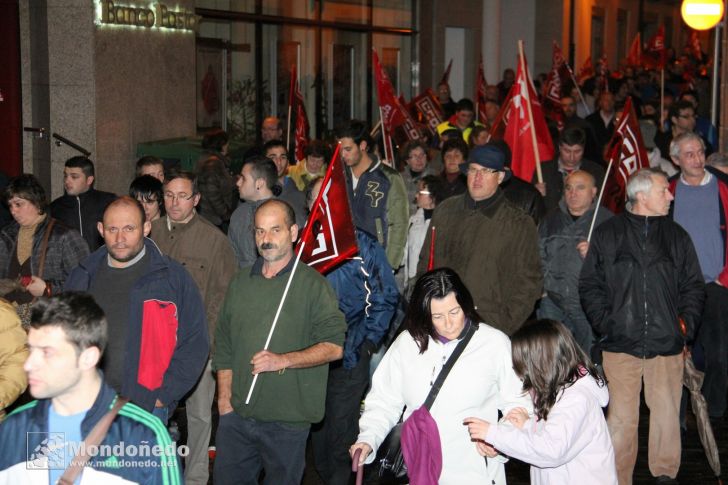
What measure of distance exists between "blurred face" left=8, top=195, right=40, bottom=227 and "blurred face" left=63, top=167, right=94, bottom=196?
1590mm

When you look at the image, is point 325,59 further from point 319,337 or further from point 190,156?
point 319,337

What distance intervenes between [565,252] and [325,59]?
14.0m

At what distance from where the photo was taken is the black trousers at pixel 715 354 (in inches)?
382

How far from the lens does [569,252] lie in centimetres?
914

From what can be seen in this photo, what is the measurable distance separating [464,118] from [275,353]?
11245mm

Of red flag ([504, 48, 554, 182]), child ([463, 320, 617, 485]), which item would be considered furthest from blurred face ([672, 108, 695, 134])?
child ([463, 320, 617, 485])

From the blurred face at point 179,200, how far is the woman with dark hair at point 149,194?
21.9 inches

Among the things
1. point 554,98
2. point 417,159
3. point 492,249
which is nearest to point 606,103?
point 554,98

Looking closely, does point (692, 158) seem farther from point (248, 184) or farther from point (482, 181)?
point (248, 184)

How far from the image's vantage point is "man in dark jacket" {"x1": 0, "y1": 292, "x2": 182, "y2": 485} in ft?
13.4

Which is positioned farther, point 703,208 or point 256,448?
point 703,208

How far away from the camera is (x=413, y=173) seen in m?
12.8

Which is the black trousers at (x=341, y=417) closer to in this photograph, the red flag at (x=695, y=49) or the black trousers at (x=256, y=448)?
the black trousers at (x=256, y=448)

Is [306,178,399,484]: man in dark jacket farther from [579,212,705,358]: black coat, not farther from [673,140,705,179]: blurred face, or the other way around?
[673,140,705,179]: blurred face
